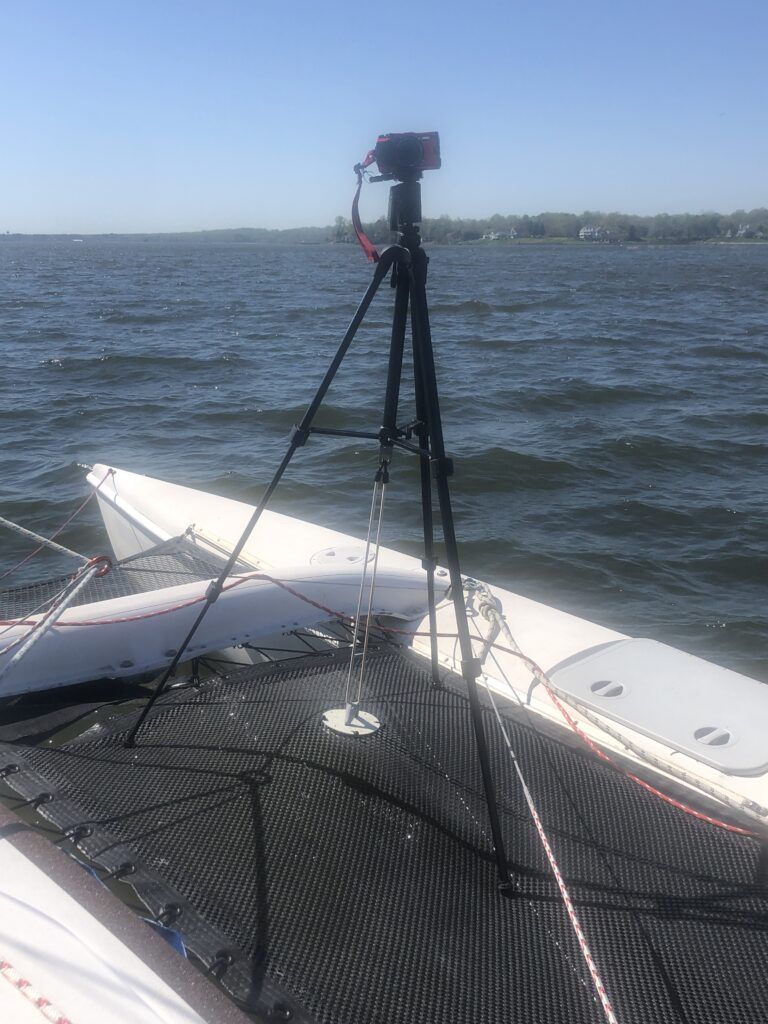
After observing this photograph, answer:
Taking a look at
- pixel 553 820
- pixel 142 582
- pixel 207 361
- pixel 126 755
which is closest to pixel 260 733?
pixel 126 755

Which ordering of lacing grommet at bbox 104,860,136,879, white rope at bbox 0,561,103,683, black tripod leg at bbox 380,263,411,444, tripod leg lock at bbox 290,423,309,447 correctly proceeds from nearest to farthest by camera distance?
lacing grommet at bbox 104,860,136,879
black tripod leg at bbox 380,263,411,444
tripod leg lock at bbox 290,423,309,447
white rope at bbox 0,561,103,683

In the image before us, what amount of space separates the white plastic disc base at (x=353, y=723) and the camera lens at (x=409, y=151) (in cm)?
174

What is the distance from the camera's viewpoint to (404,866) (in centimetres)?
213

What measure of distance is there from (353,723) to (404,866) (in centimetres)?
67

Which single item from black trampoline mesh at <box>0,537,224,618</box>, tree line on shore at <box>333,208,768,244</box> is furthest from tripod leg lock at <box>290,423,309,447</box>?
tree line on shore at <box>333,208,768,244</box>

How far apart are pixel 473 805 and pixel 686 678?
117cm

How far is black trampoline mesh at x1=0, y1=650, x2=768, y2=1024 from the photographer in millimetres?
1793

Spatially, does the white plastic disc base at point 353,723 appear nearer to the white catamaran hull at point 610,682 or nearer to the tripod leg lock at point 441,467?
the white catamaran hull at point 610,682

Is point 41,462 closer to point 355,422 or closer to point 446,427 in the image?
point 355,422

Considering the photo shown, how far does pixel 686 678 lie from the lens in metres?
3.11

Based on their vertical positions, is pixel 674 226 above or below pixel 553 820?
above

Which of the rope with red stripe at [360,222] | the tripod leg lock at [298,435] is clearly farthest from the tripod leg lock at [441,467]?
the rope with red stripe at [360,222]

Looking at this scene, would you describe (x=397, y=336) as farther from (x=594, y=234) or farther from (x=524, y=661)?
(x=594, y=234)

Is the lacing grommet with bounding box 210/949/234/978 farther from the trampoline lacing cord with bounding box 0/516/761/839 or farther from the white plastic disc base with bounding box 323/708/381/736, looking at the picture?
the trampoline lacing cord with bounding box 0/516/761/839
